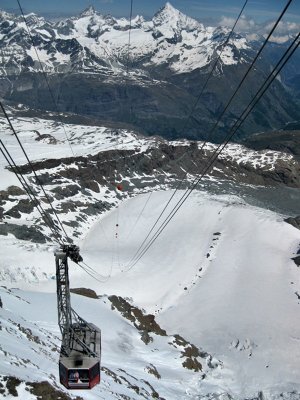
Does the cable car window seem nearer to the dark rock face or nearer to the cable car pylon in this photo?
the cable car pylon

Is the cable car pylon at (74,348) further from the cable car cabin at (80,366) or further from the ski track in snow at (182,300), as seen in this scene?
the ski track in snow at (182,300)

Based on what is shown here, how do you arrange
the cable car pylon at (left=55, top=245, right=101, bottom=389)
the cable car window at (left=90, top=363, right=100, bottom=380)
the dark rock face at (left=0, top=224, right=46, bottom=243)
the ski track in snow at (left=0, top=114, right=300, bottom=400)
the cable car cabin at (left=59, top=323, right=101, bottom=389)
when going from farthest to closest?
the dark rock face at (left=0, top=224, right=46, bottom=243) → the ski track in snow at (left=0, top=114, right=300, bottom=400) → the cable car window at (left=90, top=363, right=100, bottom=380) → the cable car cabin at (left=59, top=323, right=101, bottom=389) → the cable car pylon at (left=55, top=245, right=101, bottom=389)

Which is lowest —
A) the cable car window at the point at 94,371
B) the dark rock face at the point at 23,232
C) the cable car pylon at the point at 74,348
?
the dark rock face at the point at 23,232

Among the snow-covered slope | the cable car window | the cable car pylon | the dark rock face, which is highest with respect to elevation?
the cable car pylon

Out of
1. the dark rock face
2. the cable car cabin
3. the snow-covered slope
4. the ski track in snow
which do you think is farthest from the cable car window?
the dark rock face

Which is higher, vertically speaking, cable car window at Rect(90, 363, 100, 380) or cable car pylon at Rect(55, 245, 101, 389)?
cable car pylon at Rect(55, 245, 101, 389)

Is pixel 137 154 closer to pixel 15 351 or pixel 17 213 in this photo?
pixel 17 213

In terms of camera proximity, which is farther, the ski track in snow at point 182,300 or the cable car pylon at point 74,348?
the ski track in snow at point 182,300

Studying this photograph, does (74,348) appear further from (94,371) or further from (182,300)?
(182,300)

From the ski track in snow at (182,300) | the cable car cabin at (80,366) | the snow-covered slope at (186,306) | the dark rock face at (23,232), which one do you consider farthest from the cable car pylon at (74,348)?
the dark rock face at (23,232)
